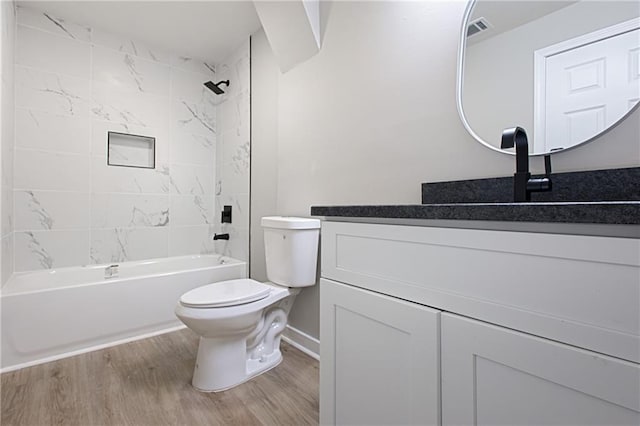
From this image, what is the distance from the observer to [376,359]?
2.71ft

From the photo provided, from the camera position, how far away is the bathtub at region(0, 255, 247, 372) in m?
1.77

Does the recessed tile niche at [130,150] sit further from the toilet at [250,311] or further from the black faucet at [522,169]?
the black faucet at [522,169]

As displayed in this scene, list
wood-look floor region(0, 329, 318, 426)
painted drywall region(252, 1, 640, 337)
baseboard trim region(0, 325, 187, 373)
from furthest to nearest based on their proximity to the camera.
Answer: baseboard trim region(0, 325, 187, 373)
wood-look floor region(0, 329, 318, 426)
painted drywall region(252, 1, 640, 337)

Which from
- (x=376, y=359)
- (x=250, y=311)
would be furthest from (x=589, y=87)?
(x=250, y=311)

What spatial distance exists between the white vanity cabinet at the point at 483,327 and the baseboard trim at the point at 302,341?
3.24 ft

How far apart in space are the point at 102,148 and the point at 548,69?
9.65 feet

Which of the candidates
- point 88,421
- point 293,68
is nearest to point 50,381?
point 88,421

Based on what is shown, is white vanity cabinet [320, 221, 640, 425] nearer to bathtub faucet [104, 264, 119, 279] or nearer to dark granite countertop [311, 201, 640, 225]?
dark granite countertop [311, 201, 640, 225]

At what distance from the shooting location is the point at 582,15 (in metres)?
0.99

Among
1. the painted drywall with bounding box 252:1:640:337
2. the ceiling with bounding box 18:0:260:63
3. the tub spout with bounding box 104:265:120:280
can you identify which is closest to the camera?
the painted drywall with bounding box 252:1:640:337

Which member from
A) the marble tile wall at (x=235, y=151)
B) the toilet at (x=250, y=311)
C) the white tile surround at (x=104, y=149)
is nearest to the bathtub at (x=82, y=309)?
the white tile surround at (x=104, y=149)

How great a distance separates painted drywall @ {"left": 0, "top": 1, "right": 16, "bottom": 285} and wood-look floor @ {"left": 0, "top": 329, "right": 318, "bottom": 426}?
0.71 metres

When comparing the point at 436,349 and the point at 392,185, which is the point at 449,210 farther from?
the point at 392,185

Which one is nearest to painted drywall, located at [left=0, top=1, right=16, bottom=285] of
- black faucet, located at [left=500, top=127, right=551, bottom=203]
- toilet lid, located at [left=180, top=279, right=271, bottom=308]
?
toilet lid, located at [left=180, top=279, right=271, bottom=308]
